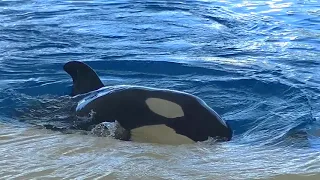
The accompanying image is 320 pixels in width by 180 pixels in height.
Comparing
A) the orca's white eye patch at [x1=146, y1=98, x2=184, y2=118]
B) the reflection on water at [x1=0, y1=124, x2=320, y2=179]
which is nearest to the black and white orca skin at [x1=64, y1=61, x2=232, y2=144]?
the orca's white eye patch at [x1=146, y1=98, x2=184, y2=118]

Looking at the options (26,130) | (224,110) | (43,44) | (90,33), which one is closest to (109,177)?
(26,130)

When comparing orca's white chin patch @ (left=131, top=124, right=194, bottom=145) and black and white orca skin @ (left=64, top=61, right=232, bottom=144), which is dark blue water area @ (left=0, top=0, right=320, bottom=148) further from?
orca's white chin patch @ (left=131, top=124, right=194, bottom=145)

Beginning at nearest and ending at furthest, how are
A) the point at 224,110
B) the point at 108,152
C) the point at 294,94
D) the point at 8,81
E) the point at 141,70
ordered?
the point at 108,152
the point at 224,110
the point at 294,94
the point at 8,81
the point at 141,70

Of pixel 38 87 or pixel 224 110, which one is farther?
pixel 38 87

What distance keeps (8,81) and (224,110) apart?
290 centimetres

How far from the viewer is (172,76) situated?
27.9 feet

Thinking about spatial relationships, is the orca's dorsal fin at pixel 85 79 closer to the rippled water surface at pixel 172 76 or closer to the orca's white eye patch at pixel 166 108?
the rippled water surface at pixel 172 76

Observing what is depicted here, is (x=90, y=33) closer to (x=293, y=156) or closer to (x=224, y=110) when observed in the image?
(x=224, y=110)

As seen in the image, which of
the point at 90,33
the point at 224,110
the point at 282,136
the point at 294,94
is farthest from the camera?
the point at 90,33

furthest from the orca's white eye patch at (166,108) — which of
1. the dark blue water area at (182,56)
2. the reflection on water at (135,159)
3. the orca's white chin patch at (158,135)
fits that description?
the dark blue water area at (182,56)

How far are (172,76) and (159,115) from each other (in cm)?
327

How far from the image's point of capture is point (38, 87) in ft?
26.1

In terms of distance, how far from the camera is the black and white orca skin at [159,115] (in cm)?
520

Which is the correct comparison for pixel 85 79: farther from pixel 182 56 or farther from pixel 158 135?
pixel 182 56
